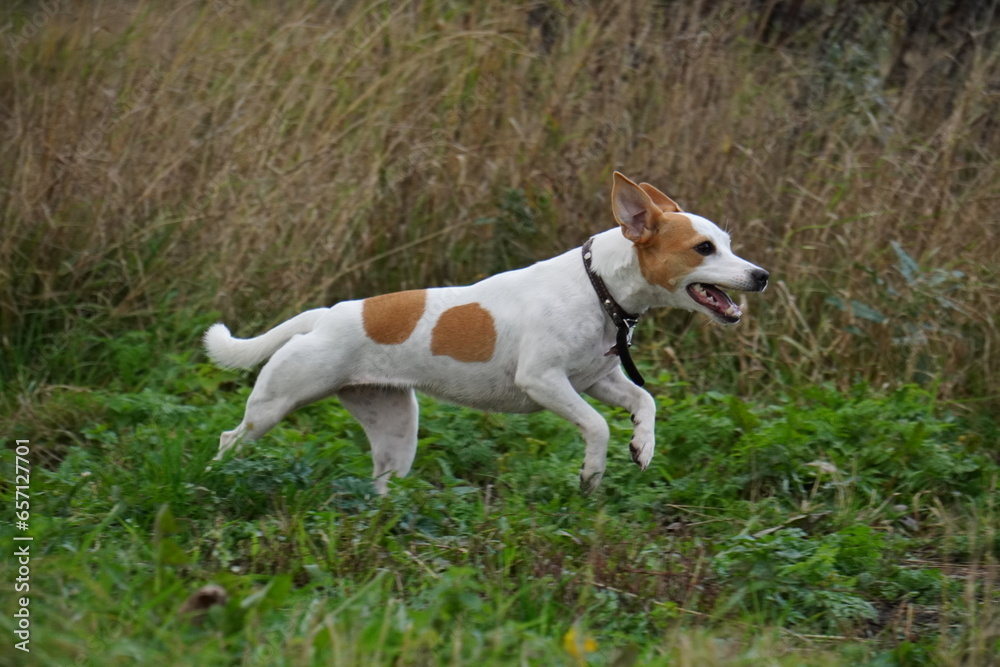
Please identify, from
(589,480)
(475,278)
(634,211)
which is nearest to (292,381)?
(589,480)

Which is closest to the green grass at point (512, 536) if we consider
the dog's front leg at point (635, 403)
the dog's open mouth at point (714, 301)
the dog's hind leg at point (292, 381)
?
the dog's hind leg at point (292, 381)

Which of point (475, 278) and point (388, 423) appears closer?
point (388, 423)

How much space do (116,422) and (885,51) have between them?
5478 mm

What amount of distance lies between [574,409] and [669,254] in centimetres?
68

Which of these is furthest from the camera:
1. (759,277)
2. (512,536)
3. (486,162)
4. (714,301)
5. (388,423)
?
(486,162)

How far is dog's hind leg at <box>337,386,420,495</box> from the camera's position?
4555mm

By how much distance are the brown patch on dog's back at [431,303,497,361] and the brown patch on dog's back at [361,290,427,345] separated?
0.11 meters

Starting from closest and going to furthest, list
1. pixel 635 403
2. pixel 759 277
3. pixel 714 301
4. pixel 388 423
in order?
pixel 759 277 < pixel 714 301 < pixel 635 403 < pixel 388 423

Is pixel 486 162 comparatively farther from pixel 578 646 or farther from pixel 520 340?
pixel 578 646

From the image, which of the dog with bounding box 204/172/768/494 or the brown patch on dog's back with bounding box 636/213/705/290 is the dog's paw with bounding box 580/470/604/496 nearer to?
the dog with bounding box 204/172/768/494

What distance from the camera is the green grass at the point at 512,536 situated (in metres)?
2.77

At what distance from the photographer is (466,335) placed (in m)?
4.34

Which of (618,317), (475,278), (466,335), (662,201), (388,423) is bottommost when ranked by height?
(475,278)

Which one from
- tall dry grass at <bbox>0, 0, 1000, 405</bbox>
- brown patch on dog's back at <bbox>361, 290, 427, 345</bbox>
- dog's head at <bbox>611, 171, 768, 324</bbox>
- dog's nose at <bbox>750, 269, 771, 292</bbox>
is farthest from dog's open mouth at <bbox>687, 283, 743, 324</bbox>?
tall dry grass at <bbox>0, 0, 1000, 405</bbox>
